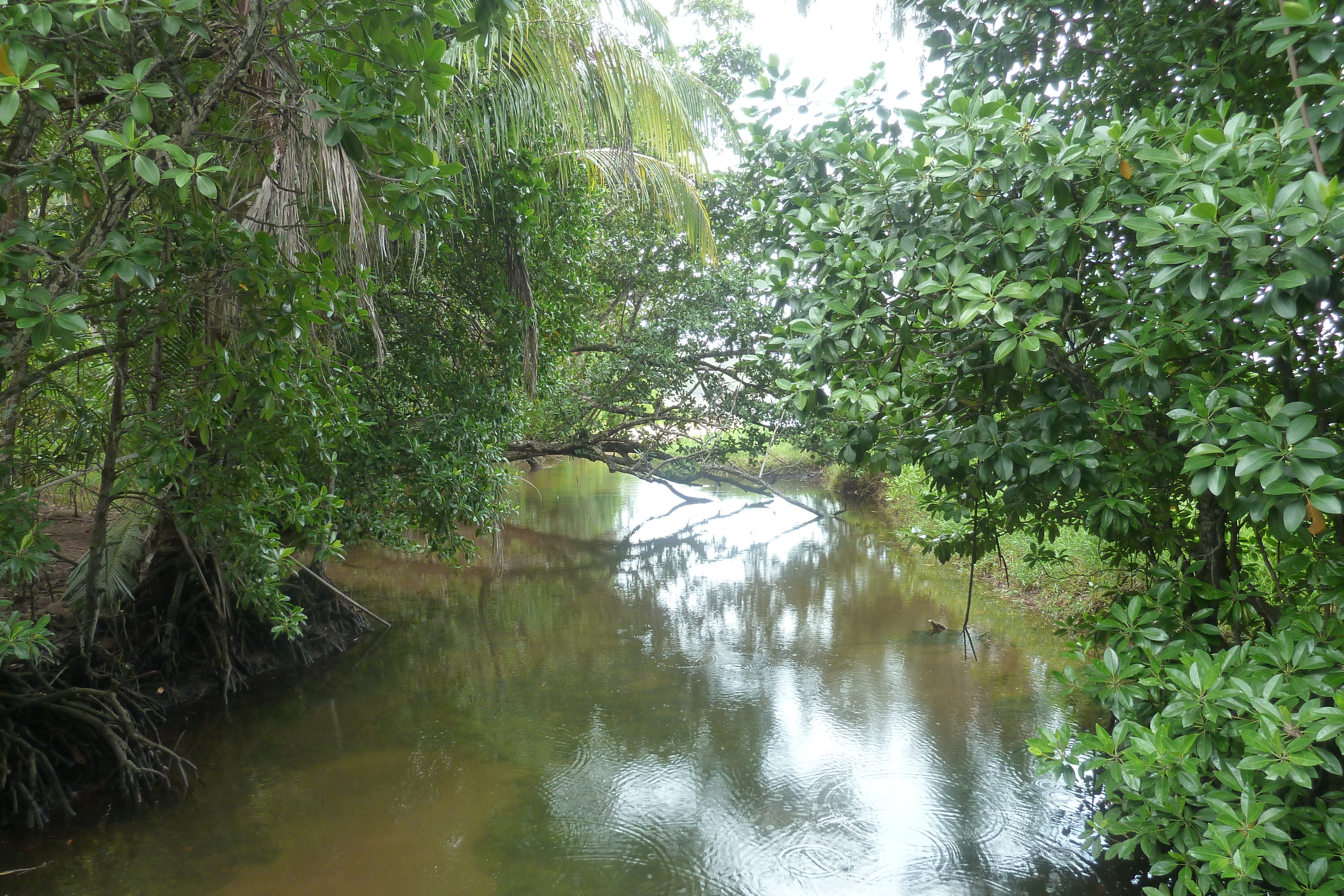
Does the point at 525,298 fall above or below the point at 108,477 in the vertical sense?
above

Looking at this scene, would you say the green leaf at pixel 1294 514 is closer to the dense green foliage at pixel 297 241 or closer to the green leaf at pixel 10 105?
the dense green foliage at pixel 297 241

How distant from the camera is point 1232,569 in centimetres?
330

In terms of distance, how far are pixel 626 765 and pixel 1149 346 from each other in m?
3.86

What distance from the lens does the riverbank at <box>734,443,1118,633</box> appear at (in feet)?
14.9

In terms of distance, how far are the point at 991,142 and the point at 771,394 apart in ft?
18.3

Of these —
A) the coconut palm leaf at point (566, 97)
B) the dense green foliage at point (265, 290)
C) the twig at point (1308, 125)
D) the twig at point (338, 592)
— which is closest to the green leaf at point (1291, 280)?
the twig at point (1308, 125)

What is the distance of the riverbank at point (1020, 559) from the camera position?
453 centimetres

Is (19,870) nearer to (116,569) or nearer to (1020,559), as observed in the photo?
(116,569)

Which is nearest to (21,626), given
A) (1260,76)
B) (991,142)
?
(991,142)

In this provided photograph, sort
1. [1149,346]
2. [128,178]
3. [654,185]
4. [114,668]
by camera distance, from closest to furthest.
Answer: [1149,346] < [128,178] < [114,668] < [654,185]

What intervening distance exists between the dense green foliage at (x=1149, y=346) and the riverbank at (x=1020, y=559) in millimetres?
510

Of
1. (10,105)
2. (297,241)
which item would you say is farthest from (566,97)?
(10,105)

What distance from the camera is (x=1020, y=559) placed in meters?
8.45

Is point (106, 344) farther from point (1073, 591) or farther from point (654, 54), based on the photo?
point (1073, 591)
